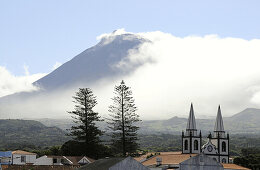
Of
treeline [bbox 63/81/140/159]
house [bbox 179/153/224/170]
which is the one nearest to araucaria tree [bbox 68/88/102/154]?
treeline [bbox 63/81/140/159]

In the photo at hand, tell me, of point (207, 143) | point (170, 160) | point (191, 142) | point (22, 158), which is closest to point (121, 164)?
point (170, 160)

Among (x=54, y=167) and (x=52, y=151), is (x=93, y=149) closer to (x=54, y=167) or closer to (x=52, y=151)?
(x=52, y=151)

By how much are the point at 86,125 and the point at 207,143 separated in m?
19.2

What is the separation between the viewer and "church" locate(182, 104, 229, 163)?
3342 inches

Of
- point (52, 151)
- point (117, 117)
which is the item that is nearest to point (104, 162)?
point (117, 117)

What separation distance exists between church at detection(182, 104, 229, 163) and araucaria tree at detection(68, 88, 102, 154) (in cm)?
1364

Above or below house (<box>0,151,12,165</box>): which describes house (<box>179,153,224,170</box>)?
above

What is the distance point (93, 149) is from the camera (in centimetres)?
8581

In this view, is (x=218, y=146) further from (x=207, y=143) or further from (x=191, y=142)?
(x=191, y=142)

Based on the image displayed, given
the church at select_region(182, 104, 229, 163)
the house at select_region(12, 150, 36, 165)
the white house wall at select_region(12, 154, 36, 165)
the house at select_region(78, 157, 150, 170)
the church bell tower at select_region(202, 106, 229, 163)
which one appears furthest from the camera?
the church bell tower at select_region(202, 106, 229, 163)

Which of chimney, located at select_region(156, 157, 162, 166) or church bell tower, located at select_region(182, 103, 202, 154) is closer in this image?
chimney, located at select_region(156, 157, 162, 166)

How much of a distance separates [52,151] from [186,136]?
27.4 meters

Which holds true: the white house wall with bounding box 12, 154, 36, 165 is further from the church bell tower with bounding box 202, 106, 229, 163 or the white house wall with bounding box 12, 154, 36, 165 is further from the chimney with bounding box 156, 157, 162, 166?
the church bell tower with bounding box 202, 106, 229, 163

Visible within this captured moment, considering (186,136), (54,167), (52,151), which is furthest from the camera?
(52,151)
